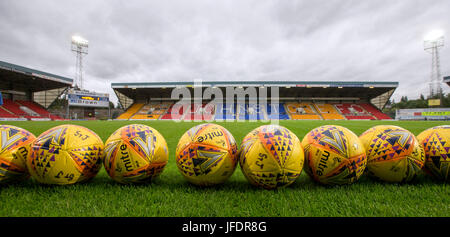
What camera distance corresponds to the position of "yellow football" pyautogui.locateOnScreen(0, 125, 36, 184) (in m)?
2.68

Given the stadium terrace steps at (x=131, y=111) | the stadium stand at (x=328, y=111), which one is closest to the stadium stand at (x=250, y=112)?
the stadium stand at (x=328, y=111)

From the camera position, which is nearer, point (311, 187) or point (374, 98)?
point (311, 187)

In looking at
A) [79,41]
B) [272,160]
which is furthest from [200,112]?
[272,160]

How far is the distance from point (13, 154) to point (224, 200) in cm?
325

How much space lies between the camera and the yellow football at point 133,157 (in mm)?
2695

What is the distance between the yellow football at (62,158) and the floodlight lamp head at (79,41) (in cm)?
6110

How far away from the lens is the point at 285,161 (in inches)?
101

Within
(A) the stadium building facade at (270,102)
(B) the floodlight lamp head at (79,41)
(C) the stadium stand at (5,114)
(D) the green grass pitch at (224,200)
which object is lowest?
(D) the green grass pitch at (224,200)

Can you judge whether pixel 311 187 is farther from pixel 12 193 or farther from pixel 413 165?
pixel 12 193

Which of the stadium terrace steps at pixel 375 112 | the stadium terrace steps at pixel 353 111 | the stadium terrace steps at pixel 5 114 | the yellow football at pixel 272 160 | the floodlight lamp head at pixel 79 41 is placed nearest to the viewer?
the yellow football at pixel 272 160

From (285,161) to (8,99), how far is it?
57.7 meters

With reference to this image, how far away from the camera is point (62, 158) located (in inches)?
104

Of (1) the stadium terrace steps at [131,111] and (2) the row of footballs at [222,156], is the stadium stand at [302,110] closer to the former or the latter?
(1) the stadium terrace steps at [131,111]
